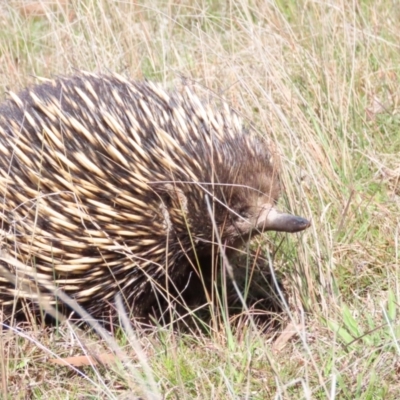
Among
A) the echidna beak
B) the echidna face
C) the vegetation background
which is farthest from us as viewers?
the echidna face

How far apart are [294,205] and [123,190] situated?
61 cm

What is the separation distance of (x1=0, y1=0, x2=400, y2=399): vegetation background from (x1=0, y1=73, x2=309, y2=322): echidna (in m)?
0.16

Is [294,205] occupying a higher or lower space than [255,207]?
lower

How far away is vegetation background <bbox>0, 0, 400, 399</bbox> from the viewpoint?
2.23 meters

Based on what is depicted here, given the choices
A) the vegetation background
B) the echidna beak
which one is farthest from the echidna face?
the vegetation background

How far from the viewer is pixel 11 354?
261cm

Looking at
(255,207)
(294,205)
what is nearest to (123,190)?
(255,207)

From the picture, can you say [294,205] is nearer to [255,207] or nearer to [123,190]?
[255,207]

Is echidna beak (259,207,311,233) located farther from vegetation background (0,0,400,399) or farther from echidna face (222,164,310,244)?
vegetation background (0,0,400,399)

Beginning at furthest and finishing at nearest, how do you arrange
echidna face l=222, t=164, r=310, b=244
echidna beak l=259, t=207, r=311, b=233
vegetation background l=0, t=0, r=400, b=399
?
echidna face l=222, t=164, r=310, b=244 < echidna beak l=259, t=207, r=311, b=233 < vegetation background l=0, t=0, r=400, b=399

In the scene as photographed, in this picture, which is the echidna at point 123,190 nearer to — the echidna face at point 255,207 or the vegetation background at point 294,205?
the echidna face at point 255,207

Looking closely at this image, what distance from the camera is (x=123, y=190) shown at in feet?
8.64

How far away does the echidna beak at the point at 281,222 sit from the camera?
239 cm

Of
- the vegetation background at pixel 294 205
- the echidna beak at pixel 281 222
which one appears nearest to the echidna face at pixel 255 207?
the echidna beak at pixel 281 222
